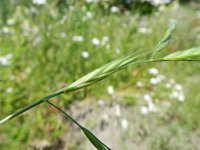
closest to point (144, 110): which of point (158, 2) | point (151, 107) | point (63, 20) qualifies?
point (151, 107)

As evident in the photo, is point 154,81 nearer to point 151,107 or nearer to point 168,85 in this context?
point 168,85

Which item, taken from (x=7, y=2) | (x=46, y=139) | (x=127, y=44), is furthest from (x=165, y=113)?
(x=7, y=2)

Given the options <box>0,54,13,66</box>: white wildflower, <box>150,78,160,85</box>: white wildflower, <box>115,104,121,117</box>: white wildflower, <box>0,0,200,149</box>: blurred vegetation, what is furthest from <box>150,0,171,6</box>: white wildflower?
<box>0,54,13,66</box>: white wildflower

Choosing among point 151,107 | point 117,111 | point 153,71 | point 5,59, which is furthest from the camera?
point 153,71

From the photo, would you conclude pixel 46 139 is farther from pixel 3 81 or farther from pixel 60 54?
pixel 60 54

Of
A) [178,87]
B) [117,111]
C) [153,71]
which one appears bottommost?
[178,87]

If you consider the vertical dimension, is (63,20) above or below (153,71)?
above

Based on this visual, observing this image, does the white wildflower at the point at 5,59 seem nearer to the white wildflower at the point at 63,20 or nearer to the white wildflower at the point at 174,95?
the white wildflower at the point at 63,20

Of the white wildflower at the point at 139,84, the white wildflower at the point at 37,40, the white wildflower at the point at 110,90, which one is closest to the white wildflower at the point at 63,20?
the white wildflower at the point at 37,40
